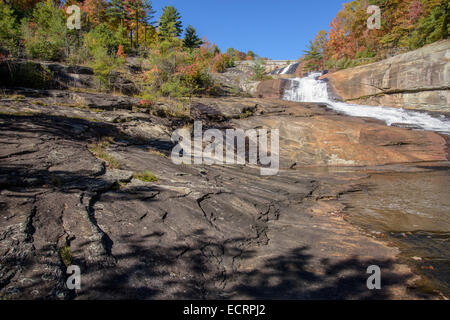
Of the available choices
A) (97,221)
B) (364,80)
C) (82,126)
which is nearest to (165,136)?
(82,126)

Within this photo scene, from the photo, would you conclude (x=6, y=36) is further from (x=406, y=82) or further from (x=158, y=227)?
(x=406, y=82)

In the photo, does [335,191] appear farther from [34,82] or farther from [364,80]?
[364,80]

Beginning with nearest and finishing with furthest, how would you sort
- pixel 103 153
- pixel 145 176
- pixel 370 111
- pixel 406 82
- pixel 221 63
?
pixel 145 176
pixel 103 153
pixel 370 111
pixel 406 82
pixel 221 63

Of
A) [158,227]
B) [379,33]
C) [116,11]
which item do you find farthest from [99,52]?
[379,33]

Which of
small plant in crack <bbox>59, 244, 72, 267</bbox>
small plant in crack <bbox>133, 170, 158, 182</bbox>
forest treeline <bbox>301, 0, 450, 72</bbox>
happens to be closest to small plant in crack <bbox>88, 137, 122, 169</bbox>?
small plant in crack <bbox>133, 170, 158, 182</bbox>

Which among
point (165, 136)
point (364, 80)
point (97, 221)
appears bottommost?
point (97, 221)

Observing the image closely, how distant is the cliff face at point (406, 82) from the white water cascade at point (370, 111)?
1441 millimetres

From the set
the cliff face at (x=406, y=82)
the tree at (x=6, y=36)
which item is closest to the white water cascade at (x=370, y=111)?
the cliff face at (x=406, y=82)

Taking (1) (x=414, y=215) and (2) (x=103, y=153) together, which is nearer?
(1) (x=414, y=215)

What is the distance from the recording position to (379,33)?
2748cm

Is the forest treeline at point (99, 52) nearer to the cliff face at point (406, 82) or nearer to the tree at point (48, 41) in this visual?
the tree at point (48, 41)

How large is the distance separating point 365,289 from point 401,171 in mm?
8038

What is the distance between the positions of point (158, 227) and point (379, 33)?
35.1 metres
